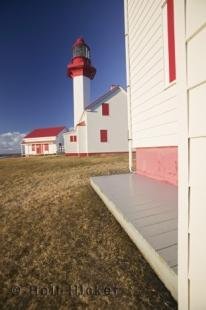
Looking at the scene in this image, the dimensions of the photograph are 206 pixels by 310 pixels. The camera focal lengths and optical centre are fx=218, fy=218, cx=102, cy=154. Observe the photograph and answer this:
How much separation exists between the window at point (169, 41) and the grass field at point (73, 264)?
10.0 feet

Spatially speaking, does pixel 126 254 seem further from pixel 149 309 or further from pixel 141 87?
Answer: pixel 141 87

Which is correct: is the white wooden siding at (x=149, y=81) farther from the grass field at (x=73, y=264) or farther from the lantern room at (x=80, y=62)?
the lantern room at (x=80, y=62)

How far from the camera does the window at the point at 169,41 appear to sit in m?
4.39

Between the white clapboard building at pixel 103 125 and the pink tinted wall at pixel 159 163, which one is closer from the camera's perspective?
the pink tinted wall at pixel 159 163

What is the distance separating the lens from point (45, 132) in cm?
4175

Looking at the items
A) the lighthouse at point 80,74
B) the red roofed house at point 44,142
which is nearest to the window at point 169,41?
the lighthouse at point 80,74

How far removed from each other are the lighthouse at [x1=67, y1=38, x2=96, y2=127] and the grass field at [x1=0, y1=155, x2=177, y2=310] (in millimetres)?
20816

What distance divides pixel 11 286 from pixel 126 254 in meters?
1.30

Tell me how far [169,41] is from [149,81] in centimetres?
111

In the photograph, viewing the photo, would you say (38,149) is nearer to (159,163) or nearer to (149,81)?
(149,81)

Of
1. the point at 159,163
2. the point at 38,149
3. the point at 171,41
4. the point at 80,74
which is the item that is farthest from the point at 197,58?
the point at 38,149

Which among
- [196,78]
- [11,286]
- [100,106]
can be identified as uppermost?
[100,106]

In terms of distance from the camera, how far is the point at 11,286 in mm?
2258

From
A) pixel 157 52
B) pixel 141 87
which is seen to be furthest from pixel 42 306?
pixel 141 87
